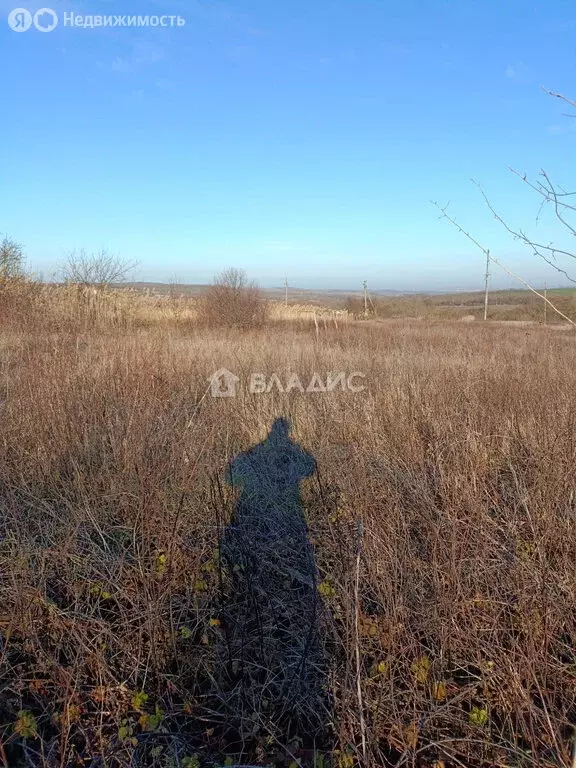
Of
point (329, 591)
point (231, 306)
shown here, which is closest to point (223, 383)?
point (329, 591)

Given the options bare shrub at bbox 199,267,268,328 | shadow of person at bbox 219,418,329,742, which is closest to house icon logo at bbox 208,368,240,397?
shadow of person at bbox 219,418,329,742

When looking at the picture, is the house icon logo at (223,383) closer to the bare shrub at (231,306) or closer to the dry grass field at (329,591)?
the dry grass field at (329,591)

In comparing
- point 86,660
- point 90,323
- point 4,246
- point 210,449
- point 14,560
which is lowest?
point 86,660

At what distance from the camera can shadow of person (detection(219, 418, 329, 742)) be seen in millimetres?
1608

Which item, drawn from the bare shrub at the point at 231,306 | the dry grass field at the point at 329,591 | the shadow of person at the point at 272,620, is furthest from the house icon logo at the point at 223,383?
the bare shrub at the point at 231,306

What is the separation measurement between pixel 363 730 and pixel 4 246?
13.3 metres

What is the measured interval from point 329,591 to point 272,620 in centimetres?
30

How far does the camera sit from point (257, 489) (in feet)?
10.2

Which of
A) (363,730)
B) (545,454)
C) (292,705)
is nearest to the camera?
(363,730)

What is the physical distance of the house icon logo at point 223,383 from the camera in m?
5.45

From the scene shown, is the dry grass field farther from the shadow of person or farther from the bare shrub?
the bare shrub

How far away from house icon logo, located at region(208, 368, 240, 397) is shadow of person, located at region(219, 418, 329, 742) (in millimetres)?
2418

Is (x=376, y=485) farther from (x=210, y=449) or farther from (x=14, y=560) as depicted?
(x=14, y=560)

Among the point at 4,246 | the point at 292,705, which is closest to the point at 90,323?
the point at 4,246
